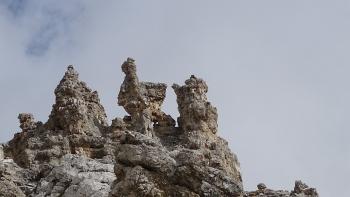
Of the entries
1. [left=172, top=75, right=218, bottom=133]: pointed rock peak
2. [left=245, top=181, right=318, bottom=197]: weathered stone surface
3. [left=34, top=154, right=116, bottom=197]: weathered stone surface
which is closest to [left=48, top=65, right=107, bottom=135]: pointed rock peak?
[left=172, top=75, right=218, bottom=133]: pointed rock peak

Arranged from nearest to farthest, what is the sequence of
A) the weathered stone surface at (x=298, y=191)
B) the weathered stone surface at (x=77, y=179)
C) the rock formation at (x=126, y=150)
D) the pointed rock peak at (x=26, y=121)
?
1. the rock formation at (x=126, y=150)
2. the weathered stone surface at (x=77, y=179)
3. the weathered stone surface at (x=298, y=191)
4. the pointed rock peak at (x=26, y=121)

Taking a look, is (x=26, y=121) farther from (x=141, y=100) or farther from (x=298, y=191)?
(x=298, y=191)

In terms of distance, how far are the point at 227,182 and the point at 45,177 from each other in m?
13.4

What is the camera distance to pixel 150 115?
52.2 m

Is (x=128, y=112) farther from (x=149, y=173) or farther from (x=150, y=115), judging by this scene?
(x=149, y=173)

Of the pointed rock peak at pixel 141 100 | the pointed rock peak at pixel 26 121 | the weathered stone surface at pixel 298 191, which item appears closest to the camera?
the weathered stone surface at pixel 298 191

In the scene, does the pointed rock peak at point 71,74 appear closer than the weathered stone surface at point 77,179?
No

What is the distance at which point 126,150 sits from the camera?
2172 centimetres

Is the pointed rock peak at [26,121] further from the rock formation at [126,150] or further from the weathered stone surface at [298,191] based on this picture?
the weathered stone surface at [298,191]

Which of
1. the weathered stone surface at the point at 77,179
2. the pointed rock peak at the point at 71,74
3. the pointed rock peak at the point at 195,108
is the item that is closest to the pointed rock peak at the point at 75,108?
the pointed rock peak at the point at 71,74

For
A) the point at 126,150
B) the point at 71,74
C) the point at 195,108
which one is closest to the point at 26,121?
the point at 71,74

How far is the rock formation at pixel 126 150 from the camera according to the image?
68.4 ft

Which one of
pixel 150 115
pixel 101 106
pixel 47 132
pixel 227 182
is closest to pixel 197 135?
pixel 150 115

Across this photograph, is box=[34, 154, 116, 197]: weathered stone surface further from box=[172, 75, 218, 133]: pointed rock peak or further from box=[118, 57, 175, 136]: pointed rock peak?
box=[172, 75, 218, 133]: pointed rock peak
